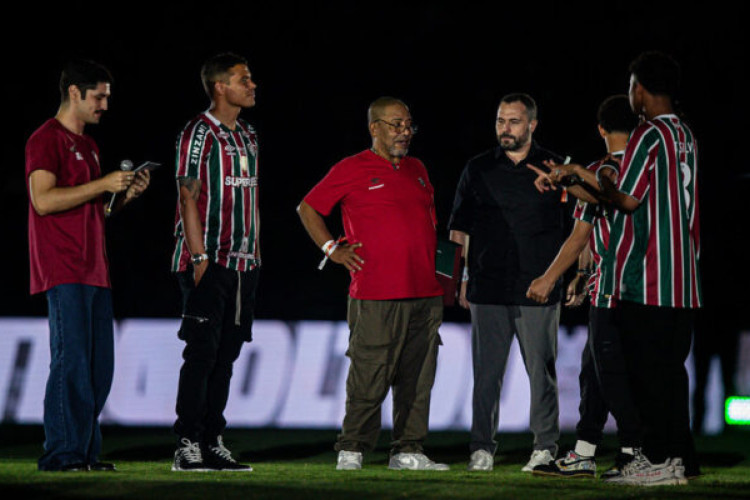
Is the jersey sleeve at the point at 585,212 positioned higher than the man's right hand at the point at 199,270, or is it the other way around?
the jersey sleeve at the point at 585,212

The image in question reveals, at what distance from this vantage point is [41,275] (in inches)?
190

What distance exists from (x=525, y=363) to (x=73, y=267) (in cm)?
211

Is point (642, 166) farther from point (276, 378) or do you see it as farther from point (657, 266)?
point (276, 378)

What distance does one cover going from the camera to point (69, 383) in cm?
475

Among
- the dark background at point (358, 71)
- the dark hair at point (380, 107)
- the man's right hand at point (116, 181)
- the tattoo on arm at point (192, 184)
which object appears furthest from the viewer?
the dark background at point (358, 71)

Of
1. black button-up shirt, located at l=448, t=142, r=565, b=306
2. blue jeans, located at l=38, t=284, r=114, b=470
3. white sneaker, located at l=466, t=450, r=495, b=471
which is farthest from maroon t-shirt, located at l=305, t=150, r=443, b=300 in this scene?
blue jeans, located at l=38, t=284, r=114, b=470

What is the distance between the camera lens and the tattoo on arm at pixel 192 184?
5.10 m

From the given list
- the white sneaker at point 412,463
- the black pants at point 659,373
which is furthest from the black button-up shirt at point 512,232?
the black pants at point 659,373

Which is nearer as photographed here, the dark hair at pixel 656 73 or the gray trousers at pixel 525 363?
the dark hair at pixel 656 73

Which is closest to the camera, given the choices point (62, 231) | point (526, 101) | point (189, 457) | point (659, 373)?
point (659, 373)

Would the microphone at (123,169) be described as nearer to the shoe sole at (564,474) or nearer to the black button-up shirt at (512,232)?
the black button-up shirt at (512,232)

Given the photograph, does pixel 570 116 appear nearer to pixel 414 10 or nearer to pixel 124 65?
pixel 414 10

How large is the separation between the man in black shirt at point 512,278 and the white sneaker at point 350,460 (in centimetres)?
54

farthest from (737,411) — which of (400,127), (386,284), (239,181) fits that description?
(239,181)
